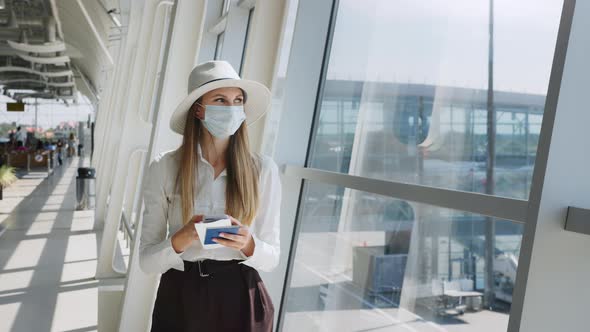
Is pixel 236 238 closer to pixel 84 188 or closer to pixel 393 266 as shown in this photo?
pixel 393 266

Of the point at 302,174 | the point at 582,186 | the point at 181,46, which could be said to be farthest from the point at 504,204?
the point at 181,46

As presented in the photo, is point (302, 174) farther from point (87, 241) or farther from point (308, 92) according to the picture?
point (87, 241)

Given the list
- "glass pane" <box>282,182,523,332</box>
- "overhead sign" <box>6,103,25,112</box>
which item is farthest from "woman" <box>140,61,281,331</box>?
"overhead sign" <box>6,103,25,112</box>

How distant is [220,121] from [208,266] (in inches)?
21.3

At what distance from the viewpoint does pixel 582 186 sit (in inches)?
45.3

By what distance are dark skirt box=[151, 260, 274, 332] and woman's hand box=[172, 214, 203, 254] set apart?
0.37ft

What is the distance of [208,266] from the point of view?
1.80 meters

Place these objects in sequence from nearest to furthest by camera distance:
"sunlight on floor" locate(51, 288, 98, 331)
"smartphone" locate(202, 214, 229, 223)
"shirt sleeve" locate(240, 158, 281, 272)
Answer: "smartphone" locate(202, 214, 229, 223), "shirt sleeve" locate(240, 158, 281, 272), "sunlight on floor" locate(51, 288, 98, 331)

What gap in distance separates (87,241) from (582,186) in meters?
→ 7.34

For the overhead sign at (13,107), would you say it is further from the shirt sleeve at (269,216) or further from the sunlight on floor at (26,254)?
the shirt sleeve at (269,216)

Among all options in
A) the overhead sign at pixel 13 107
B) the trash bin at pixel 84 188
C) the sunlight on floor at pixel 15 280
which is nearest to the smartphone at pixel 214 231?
the sunlight on floor at pixel 15 280

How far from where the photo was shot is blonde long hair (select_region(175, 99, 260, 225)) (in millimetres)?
1820

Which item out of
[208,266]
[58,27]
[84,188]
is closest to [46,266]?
[84,188]

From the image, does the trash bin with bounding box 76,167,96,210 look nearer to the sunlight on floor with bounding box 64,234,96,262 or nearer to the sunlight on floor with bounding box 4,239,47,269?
the sunlight on floor with bounding box 64,234,96,262
